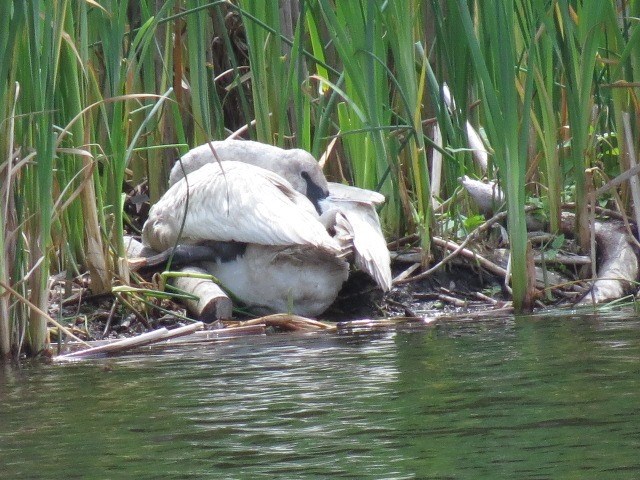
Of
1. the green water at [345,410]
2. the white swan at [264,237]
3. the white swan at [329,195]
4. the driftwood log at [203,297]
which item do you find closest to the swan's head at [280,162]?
the white swan at [329,195]

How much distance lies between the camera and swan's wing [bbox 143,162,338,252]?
5.23 m

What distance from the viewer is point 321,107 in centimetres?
611

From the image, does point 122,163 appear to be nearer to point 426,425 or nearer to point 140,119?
point 140,119

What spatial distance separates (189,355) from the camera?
4230 mm

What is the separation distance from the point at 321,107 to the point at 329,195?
1.53 ft

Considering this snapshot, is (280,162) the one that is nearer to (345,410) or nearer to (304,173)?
(304,173)

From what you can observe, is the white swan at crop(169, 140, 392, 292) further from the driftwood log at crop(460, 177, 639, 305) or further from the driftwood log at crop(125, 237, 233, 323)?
the driftwood log at crop(460, 177, 639, 305)

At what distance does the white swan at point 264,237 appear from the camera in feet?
17.2

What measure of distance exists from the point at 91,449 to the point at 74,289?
2.68m

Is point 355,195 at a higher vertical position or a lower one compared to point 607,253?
higher

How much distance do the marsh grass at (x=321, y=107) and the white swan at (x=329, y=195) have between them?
0.54ft

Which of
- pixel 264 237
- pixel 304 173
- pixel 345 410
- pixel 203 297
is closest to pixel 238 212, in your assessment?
pixel 264 237

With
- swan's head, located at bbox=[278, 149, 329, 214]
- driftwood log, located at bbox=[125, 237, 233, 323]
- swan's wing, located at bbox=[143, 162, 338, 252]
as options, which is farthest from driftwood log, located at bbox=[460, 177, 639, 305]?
driftwood log, located at bbox=[125, 237, 233, 323]

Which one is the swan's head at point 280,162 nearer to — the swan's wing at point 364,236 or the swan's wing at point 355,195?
the swan's wing at point 355,195
